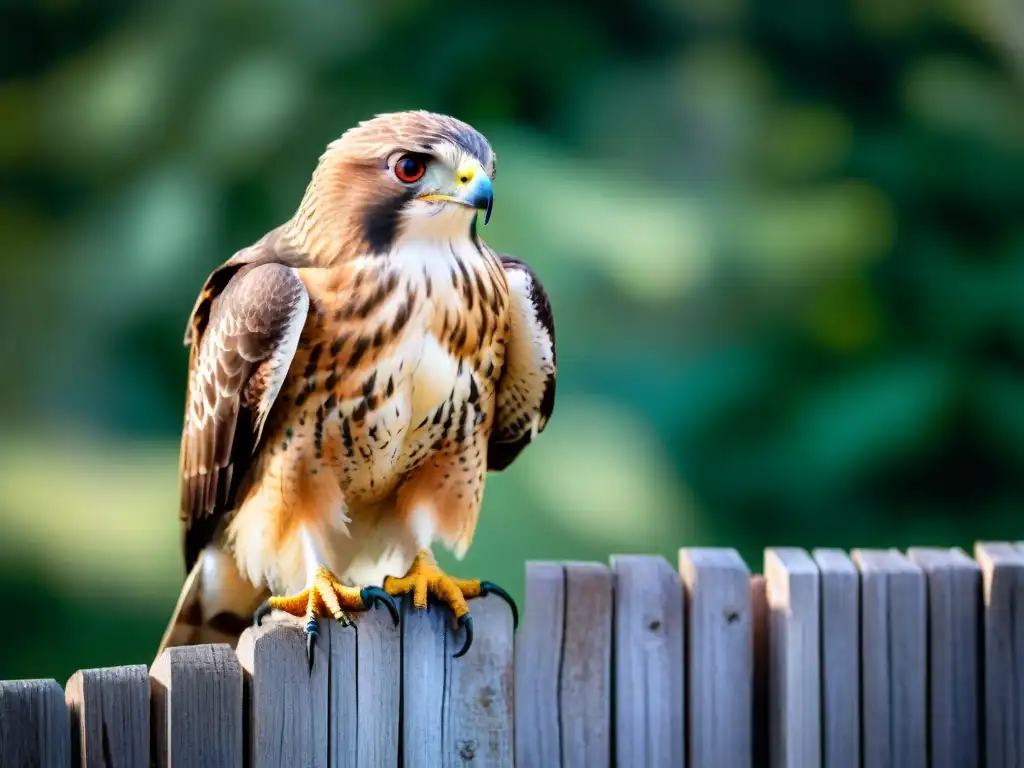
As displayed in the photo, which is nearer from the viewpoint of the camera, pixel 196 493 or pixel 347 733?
pixel 347 733

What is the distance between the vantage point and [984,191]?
5.26 metres

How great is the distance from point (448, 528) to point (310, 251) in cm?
72

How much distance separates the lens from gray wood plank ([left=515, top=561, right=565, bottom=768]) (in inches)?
89.9

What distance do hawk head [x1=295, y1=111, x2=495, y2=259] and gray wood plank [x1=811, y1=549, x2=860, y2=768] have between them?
1.00 m

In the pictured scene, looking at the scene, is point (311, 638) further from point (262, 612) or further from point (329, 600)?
point (262, 612)

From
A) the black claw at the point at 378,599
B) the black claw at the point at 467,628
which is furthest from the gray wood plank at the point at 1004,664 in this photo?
the black claw at the point at 378,599

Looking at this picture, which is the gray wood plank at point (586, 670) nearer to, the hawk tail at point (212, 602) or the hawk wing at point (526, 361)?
the hawk wing at point (526, 361)

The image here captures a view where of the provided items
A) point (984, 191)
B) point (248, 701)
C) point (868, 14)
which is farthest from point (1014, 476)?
point (248, 701)

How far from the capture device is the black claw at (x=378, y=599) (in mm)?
2168

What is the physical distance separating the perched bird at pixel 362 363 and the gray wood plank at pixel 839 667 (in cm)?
63

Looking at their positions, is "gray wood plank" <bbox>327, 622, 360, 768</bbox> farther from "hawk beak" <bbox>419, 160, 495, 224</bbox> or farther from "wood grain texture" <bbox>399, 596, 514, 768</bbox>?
"hawk beak" <bbox>419, 160, 495, 224</bbox>

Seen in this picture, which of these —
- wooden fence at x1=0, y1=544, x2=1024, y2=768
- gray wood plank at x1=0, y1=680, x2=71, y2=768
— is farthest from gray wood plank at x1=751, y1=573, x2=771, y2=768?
gray wood plank at x1=0, y1=680, x2=71, y2=768

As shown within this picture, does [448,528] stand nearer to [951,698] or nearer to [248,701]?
[248,701]

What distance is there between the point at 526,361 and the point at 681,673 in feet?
2.66
